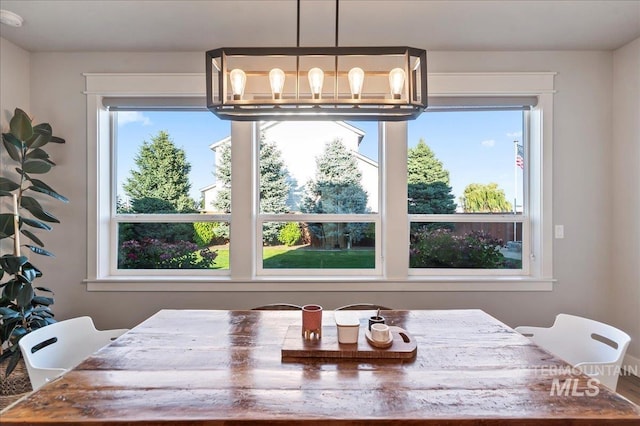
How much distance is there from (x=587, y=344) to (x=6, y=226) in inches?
141

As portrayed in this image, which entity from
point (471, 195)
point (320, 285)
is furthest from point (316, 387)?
point (471, 195)

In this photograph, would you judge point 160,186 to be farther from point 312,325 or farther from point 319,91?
point 312,325

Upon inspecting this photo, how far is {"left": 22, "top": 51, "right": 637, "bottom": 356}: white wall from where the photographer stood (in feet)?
9.53

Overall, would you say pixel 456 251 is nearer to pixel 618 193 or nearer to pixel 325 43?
pixel 618 193

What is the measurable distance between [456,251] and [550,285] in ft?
2.51

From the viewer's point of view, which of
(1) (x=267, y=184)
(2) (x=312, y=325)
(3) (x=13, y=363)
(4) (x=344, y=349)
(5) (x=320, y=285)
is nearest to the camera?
(4) (x=344, y=349)

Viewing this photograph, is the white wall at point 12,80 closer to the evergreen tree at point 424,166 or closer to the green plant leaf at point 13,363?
the green plant leaf at point 13,363

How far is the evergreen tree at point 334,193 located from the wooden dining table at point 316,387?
148 centimetres

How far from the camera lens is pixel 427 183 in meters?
3.07

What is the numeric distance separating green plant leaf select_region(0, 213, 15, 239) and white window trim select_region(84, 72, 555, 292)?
0.51 m

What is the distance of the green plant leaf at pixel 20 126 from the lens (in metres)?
2.54

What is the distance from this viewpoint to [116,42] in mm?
2752

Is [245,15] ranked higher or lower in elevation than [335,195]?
higher

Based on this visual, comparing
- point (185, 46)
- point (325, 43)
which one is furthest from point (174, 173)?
point (325, 43)
